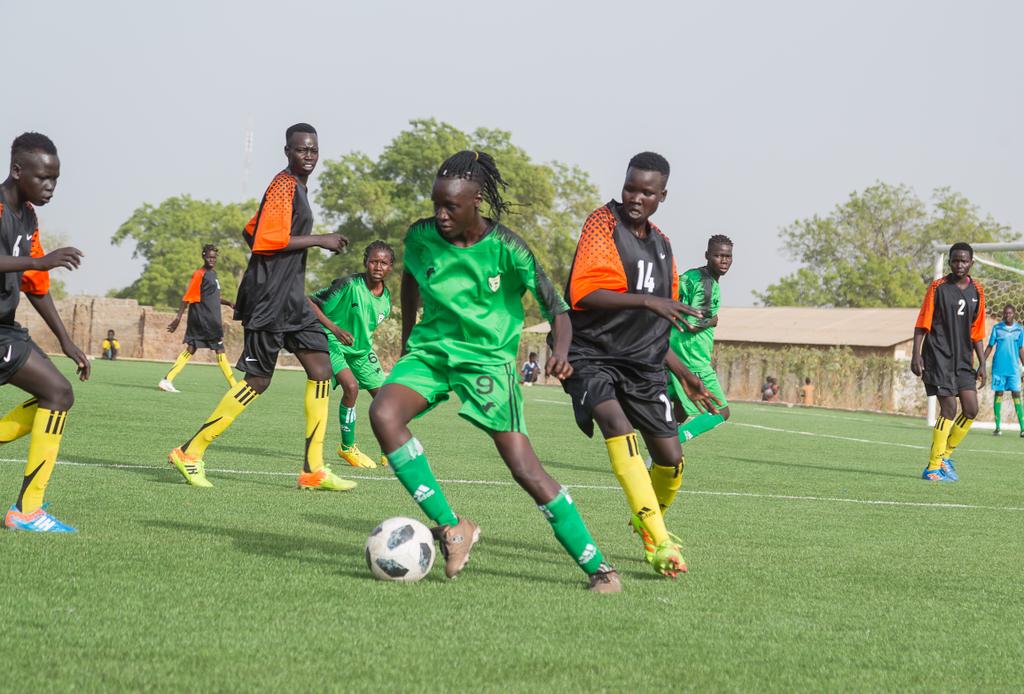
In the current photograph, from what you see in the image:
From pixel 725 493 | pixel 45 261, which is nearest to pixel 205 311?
pixel 725 493

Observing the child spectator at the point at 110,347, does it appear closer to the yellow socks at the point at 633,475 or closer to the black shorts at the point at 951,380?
the black shorts at the point at 951,380

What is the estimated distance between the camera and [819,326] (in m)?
50.9

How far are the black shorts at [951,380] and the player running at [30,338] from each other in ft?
27.9

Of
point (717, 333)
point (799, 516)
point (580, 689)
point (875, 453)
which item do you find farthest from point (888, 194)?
point (580, 689)

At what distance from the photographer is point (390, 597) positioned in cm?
475

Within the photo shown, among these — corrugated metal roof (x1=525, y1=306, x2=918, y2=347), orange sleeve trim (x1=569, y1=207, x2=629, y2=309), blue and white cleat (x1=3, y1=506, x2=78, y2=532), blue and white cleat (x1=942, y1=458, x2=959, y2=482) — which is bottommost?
corrugated metal roof (x1=525, y1=306, x2=918, y2=347)

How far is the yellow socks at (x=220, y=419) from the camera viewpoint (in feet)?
27.1

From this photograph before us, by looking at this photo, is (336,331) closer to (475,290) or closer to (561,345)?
(475,290)

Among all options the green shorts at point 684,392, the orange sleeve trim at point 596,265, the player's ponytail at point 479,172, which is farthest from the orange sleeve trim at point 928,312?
the player's ponytail at point 479,172

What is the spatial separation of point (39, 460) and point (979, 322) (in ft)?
30.9

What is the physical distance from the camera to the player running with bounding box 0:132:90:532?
573 cm

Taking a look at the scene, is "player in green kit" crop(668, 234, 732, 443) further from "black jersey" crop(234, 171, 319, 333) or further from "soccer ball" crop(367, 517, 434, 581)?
"soccer ball" crop(367, 517, 434, 581)

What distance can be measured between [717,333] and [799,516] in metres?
46.7

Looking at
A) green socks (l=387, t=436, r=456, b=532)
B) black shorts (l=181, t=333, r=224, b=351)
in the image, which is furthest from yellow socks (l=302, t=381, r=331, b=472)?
black shorts (l=181, t=333, r=224, b=351)
